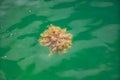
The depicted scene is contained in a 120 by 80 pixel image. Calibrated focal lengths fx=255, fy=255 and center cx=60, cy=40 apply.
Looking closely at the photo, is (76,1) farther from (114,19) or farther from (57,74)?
(57,74)

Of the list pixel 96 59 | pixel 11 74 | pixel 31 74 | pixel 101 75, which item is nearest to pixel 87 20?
pixel 96 59

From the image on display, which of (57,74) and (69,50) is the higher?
(69,50)

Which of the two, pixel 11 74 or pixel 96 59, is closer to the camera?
pixel 96 59
